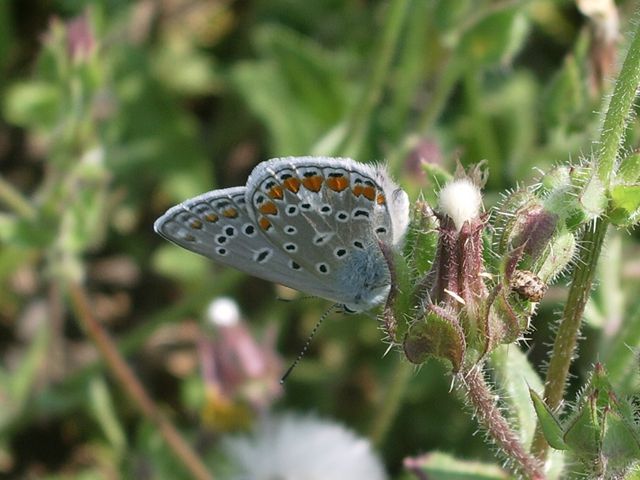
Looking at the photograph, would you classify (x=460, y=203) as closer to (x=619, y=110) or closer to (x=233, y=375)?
(x=619, y=110)

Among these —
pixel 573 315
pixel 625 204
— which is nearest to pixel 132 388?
pixel 573 315

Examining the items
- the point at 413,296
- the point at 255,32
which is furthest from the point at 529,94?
the point at 413,296

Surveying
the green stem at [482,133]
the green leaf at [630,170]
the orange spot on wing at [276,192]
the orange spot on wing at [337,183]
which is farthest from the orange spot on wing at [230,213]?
the green stem at [482,133]

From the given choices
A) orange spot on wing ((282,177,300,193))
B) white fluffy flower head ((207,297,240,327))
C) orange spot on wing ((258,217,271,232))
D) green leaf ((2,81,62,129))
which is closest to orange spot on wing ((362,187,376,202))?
orange spot on wing ((282,177,300,193))

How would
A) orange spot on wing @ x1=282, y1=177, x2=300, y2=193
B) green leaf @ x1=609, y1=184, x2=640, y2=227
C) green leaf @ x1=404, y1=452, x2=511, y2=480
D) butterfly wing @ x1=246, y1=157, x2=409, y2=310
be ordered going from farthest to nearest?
1. green leaf @ x1=404, y1=452, x2=511, y2=480
2. orange spot on wing @ x1=282, y1=177, x2=300, y2=193
3. butterfly wing @ x1=246, y1=157, x2=409, y2=310
4. green leaf @ x1=609, y1=184, x2=640, y2=227

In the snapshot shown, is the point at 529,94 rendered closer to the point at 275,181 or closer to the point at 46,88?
the point at 46,88

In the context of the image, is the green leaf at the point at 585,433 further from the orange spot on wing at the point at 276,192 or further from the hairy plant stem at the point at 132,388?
the hairy plant stem at the point at 132,388

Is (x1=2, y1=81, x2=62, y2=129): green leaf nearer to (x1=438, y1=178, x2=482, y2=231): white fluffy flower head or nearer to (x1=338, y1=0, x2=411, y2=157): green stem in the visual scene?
(x1=338, y1=0, x2=411, y2=157): green stem
